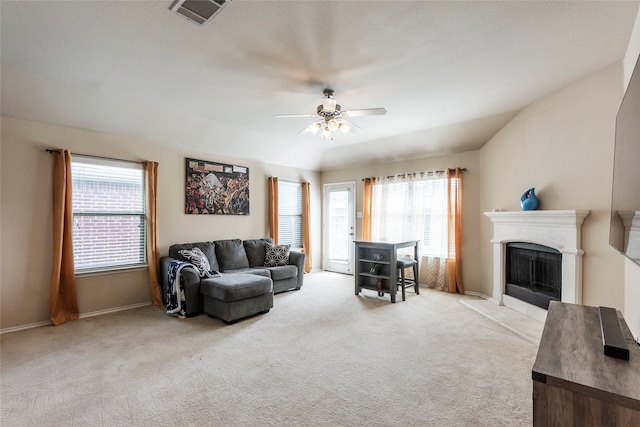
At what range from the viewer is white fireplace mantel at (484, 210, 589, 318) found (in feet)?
9.93

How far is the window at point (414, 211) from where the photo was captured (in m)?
5.29

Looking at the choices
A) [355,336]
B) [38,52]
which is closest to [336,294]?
[355,336]

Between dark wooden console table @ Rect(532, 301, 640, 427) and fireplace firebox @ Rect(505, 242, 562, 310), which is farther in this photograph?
fireplace firebox @ Rect(505, 242, 562, 310)

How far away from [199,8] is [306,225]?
4.95 metres

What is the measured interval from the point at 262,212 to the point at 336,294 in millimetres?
2252

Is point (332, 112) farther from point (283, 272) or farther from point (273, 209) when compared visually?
point (273, 209)

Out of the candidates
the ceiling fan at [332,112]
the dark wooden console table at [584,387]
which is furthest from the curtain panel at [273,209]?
the dark wooden console table at [584,387]

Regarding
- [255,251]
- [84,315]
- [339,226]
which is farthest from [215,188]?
[339,226]

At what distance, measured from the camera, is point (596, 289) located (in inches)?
114

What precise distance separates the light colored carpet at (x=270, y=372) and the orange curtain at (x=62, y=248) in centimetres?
24

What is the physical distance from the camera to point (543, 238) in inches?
136

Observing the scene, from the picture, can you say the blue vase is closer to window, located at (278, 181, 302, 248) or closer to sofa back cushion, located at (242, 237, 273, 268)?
sofa back cushion, located at (242, 237, 273, 268)

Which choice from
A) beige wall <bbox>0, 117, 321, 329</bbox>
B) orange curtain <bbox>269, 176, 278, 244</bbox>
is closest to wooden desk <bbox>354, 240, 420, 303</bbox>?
orange curtain <bbox>269, 176, 278, 244</bbox>

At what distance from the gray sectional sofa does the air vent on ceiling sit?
8.93ft
